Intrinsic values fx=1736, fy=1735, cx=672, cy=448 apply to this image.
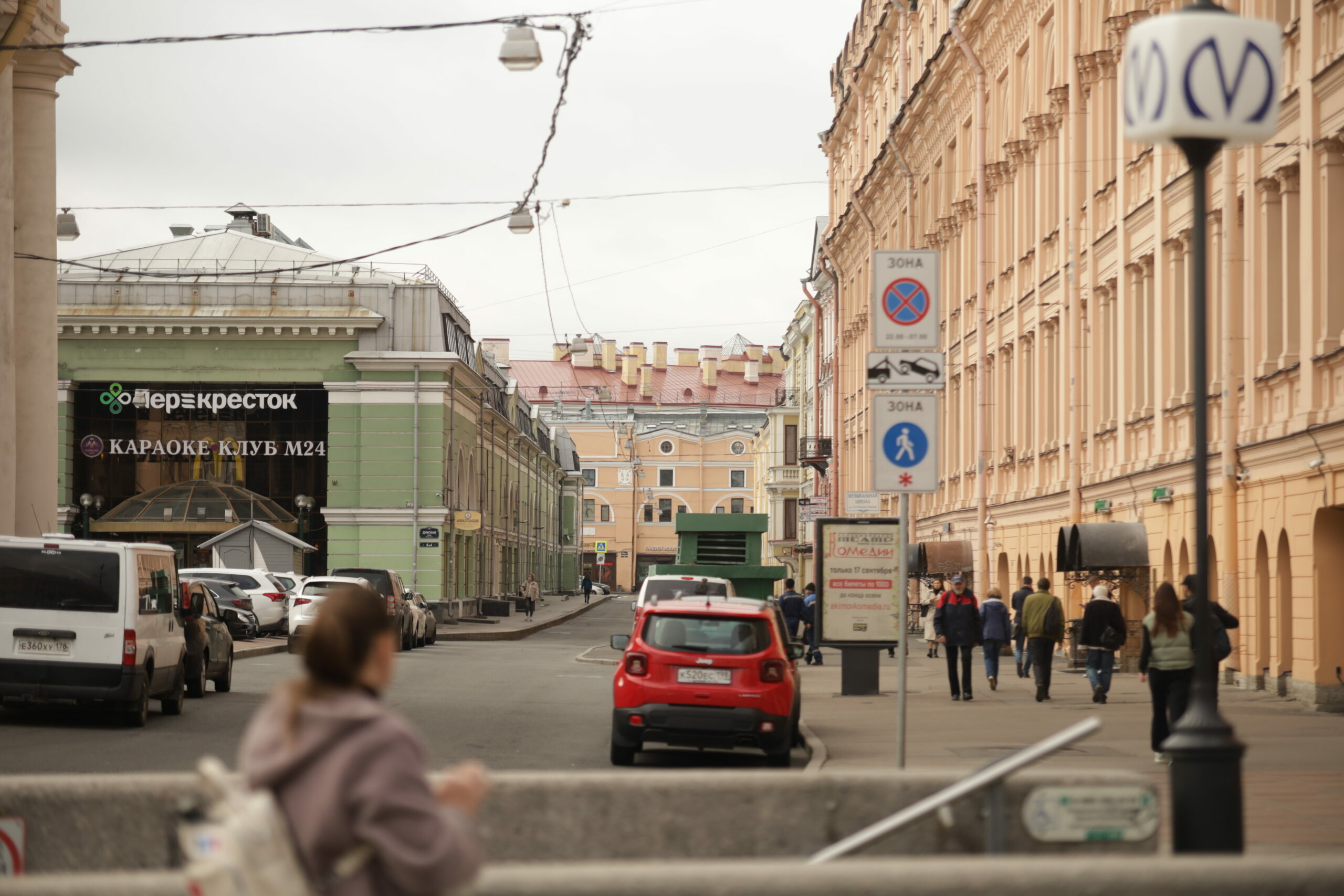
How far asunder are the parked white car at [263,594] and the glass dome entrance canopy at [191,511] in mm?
11252

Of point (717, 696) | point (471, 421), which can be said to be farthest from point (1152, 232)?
point (471, 421)

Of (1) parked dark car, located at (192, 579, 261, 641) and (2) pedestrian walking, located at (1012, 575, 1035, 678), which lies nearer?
(2) pedestrian walking, located at (1012, 575, 1035, 678)

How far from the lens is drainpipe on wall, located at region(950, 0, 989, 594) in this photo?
3947 cm

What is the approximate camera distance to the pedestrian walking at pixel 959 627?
23.1 m

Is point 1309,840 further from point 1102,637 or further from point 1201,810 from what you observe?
point 1102,637

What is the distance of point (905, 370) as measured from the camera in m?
11.4

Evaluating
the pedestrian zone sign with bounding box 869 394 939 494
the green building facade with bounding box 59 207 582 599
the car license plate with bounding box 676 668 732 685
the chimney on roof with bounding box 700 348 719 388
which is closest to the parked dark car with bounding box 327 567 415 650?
the green building facade with bounding box 59 207 582 599

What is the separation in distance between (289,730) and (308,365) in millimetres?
52831

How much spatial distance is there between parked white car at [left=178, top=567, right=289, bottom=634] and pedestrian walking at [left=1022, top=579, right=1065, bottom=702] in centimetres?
2218

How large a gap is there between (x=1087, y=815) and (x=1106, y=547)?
21.7 m

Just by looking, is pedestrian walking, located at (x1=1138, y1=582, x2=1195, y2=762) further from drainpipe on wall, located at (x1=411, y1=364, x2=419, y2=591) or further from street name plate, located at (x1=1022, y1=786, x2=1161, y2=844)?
drainpipe on wall, located at (x1=411, y1=364, x2=419, y2=591)

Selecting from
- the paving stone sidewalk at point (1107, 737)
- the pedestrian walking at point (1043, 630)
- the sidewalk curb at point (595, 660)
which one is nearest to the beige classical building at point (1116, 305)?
the paving stone sidewalk at point (1107, 737)

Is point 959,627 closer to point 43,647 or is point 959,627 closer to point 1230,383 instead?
point 1230,383

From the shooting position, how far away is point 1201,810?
600 centimetres
